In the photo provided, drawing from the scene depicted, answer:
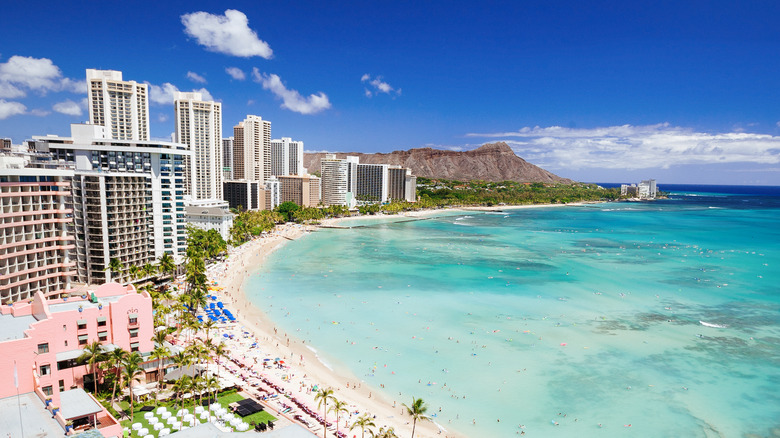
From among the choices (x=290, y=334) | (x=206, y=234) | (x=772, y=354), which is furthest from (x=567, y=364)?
(x=206, y=234)

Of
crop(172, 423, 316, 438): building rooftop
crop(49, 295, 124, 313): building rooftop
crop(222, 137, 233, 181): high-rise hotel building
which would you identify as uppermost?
crop(222, 137, 233, 181): high-rise hotel building

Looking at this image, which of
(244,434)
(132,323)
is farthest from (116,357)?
(244,434)

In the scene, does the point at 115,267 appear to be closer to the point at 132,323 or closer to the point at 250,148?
the point at 132,323

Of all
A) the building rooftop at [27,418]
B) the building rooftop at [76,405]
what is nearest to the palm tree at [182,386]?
the building rooftop at [76,405]

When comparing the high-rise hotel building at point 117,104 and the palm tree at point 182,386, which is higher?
the high-rise hotel building at point 117,104

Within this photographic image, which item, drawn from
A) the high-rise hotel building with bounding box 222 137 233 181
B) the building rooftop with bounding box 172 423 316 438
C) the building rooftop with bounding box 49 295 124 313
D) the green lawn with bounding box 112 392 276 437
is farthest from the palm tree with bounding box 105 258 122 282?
the high-rise hotel building with bounding box 222 137 233 181

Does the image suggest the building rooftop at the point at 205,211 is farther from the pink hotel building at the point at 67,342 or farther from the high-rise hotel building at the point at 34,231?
the pink hotel building at the point at 67,342

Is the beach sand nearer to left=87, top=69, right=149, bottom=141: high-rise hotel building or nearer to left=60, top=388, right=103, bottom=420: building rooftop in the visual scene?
left=60, top=388, right=103, bottom=420: building rooftop
